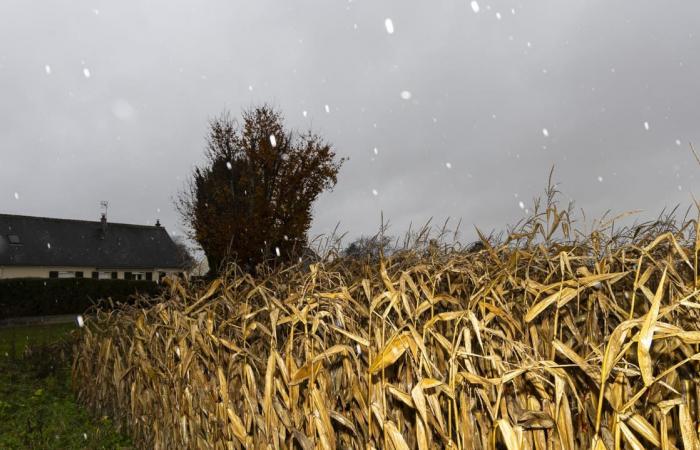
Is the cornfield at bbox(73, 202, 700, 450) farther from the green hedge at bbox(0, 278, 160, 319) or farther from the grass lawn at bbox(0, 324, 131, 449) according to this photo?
the green hedge at bbox(0, 278, 160, 319)

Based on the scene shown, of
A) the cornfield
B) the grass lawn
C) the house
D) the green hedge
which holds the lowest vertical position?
the grass lawn

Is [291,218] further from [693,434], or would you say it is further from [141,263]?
[141,263]

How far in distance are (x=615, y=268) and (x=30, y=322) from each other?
24118mm

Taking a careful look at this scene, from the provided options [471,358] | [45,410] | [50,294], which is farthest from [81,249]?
[471,358]

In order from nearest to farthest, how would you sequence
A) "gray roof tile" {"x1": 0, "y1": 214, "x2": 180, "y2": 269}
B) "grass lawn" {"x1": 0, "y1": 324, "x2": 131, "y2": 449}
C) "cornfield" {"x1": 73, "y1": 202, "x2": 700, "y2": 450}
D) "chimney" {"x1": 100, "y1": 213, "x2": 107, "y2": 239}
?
"cornfield" {"x1": 73, "y1": 202, "x2": 700, "y2": 450} → "grass lawn" {"x1": 0, "y1": 324, "x2": 131, "y2": 449} → "gray roof tile" {"x1": 0, "y1": 214, "x2": 180, "y2": 269} → "chimney" {"x1": 100, "y1": 213, "x2": 107, "y2": 239}

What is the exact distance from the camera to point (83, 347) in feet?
21.7

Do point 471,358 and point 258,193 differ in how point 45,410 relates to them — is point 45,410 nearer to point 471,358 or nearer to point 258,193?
point 471,358

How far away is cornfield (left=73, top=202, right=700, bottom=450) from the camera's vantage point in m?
1.78

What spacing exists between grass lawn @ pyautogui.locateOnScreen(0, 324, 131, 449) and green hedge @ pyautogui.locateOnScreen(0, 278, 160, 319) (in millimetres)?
11699

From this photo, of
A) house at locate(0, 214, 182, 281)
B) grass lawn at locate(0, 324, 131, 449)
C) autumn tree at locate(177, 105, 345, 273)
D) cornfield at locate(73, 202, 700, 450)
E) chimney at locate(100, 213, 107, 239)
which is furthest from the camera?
chimney at locate(100, 213, 107, 239)

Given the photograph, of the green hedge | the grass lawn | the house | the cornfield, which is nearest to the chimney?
the house

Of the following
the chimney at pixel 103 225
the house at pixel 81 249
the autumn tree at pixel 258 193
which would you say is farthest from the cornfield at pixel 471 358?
the chimney at pixel 103 225

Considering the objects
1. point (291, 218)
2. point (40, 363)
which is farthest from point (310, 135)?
point (40, 363)

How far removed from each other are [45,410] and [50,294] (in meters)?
18.8
